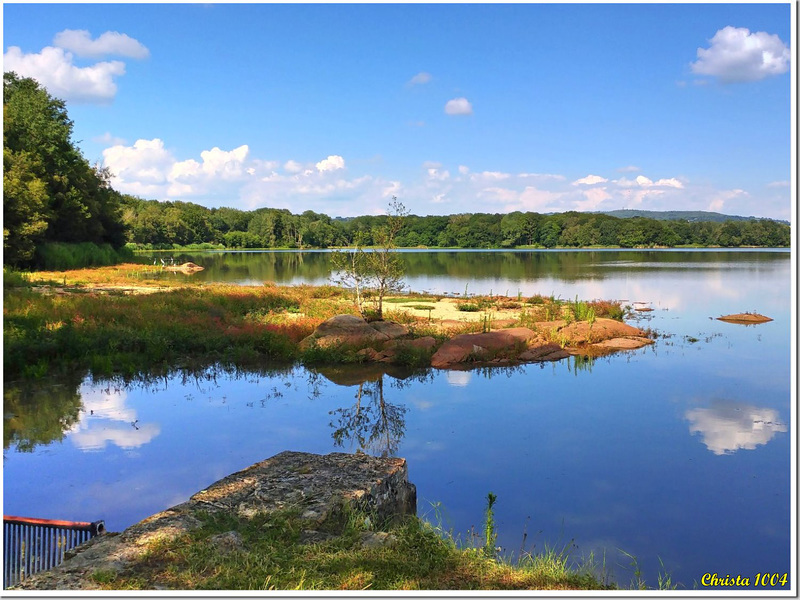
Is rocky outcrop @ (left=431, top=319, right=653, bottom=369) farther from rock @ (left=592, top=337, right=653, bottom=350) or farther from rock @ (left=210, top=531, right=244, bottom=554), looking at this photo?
rock @ (left=210, top=531, right=244, bottom=554)

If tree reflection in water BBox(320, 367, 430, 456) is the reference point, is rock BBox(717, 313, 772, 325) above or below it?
above

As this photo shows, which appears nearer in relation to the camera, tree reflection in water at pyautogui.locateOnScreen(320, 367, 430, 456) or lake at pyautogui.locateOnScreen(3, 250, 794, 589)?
lake at pyautogui.locateOnScreen(3, 250, 794, 589)

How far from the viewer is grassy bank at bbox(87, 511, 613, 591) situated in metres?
3.95

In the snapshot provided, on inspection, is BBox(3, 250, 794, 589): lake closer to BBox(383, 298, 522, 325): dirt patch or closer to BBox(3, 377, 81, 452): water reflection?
BBox(3, 377, 81, 452): water reflection

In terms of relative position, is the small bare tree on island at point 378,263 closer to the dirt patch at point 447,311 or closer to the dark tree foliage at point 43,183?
the dirt patch at point 447,311

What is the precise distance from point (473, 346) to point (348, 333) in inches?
126

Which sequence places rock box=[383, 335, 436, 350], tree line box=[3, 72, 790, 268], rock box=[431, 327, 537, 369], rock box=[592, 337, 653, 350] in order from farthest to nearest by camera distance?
tree line box=[3, 72, 790, 268]
rock box=[592, 337, 653, 350]
rock box=[383, 335, 436, 350]
rock box=[431, 327, 537, 369]

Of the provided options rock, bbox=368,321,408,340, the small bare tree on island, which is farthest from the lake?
the small bare tree on island

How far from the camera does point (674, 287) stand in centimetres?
3578

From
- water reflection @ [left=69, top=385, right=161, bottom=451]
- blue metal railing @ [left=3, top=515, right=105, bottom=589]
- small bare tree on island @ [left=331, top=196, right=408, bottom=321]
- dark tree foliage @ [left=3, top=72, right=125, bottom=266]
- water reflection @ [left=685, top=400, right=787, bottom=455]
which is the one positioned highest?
dark tree foliage @ [left=3, top=72, right=125, bottom=266]

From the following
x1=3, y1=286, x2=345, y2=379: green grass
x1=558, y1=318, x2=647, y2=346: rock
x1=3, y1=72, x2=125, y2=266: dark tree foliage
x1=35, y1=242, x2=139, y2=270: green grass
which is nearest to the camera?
x1=3, y1=286, x2=345, y2=379: green grass

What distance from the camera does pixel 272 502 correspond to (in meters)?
5.36

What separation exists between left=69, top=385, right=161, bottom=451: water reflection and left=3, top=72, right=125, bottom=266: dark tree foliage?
88.8 ft

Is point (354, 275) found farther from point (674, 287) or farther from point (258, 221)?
point (258, 221)
